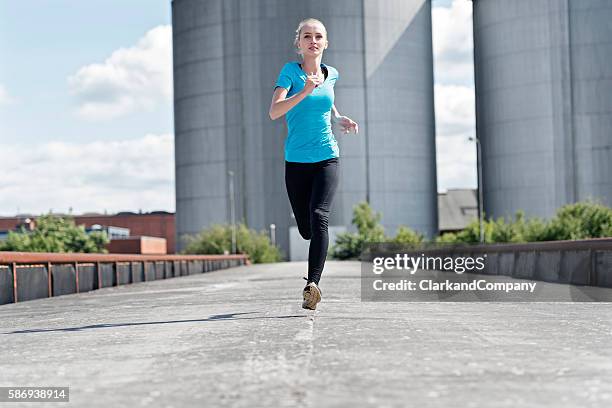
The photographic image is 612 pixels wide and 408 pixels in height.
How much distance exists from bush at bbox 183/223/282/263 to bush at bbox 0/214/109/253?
57.7 feet

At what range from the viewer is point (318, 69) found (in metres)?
7.40

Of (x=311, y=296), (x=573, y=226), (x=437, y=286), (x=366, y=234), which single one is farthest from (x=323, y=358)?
(x=366, y=234)

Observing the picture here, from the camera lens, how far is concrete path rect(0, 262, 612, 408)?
328 centimetres

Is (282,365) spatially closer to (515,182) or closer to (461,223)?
(515,182)

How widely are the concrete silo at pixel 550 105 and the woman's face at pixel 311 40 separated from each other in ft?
206

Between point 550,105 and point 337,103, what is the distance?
1542 centimetres

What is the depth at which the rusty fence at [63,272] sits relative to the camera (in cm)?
1207

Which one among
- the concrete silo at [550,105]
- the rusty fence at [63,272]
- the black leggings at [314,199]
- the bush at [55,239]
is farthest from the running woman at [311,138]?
the bush at [55,239]

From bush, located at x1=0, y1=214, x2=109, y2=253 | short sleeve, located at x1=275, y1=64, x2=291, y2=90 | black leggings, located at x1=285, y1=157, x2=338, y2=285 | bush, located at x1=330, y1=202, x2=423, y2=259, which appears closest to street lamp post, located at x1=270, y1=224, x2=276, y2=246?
bush, located at x1=330, y1=202, x2=423, y2=259

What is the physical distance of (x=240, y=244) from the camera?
248 feet

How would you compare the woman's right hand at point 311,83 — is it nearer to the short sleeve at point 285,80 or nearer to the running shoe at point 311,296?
the short sleeve at point 285,80

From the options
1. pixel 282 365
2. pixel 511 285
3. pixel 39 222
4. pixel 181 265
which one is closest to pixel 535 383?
pixel 282 365

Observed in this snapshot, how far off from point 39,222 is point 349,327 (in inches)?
3631

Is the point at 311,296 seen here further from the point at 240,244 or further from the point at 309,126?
the point at 240,244
